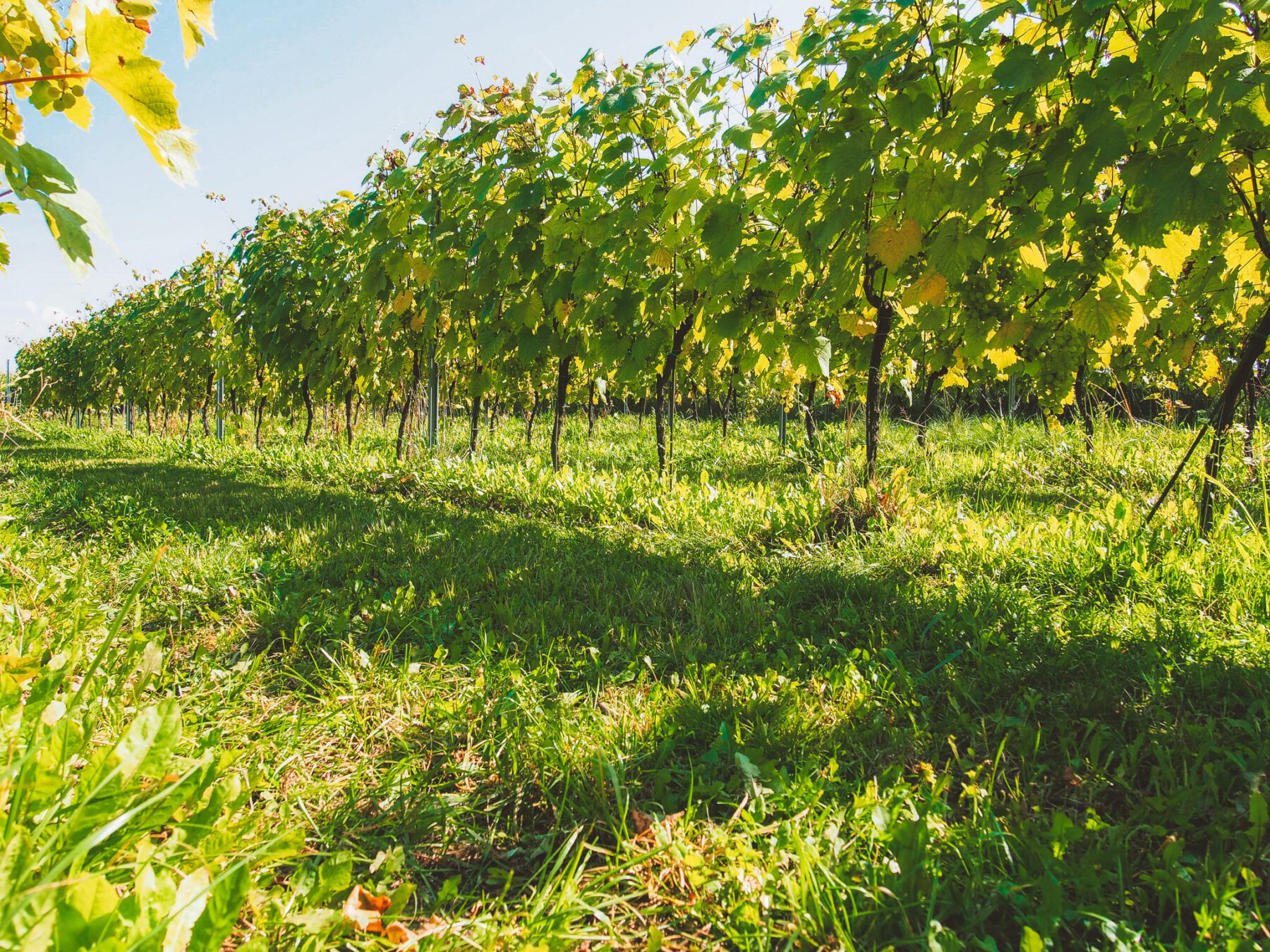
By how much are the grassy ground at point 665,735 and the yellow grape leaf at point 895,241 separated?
125cm

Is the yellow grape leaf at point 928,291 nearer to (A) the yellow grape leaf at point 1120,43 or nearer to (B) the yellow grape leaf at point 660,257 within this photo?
(A) the yellow grape leaf at point 1120,43

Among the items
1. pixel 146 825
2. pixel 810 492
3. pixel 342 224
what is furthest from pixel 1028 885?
pixel 342 224

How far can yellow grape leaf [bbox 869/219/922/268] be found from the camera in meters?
2.19

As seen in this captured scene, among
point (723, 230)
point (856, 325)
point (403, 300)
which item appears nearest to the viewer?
point (723, 230)

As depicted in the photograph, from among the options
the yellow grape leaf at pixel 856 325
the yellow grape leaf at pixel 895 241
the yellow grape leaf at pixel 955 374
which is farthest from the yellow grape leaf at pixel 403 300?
the yellow grape leaf at pixel 955 374

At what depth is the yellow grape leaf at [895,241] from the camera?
219cm

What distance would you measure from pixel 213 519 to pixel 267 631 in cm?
226

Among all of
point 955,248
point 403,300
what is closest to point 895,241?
point 955,248

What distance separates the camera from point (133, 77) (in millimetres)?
784

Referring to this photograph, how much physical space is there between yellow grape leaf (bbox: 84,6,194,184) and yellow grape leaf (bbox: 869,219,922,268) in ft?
6.65

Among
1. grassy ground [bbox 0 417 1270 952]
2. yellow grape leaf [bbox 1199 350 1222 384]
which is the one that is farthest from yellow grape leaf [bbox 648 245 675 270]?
yellow grape leaf [bbox 1199 350 1222 384]

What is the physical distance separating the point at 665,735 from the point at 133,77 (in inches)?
62.2

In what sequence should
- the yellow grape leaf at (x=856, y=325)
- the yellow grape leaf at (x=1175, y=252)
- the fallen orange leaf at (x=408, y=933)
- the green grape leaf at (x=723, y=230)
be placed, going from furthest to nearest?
the yellow grape leaf at (x=856, y=325), the green grape leaf at (x=723, y=230), the yellow grape leaf at (x=1175, y=252), the fallen orange leaf at (x=408, y=933)

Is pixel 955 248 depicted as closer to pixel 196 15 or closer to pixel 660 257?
pixel 660 257
